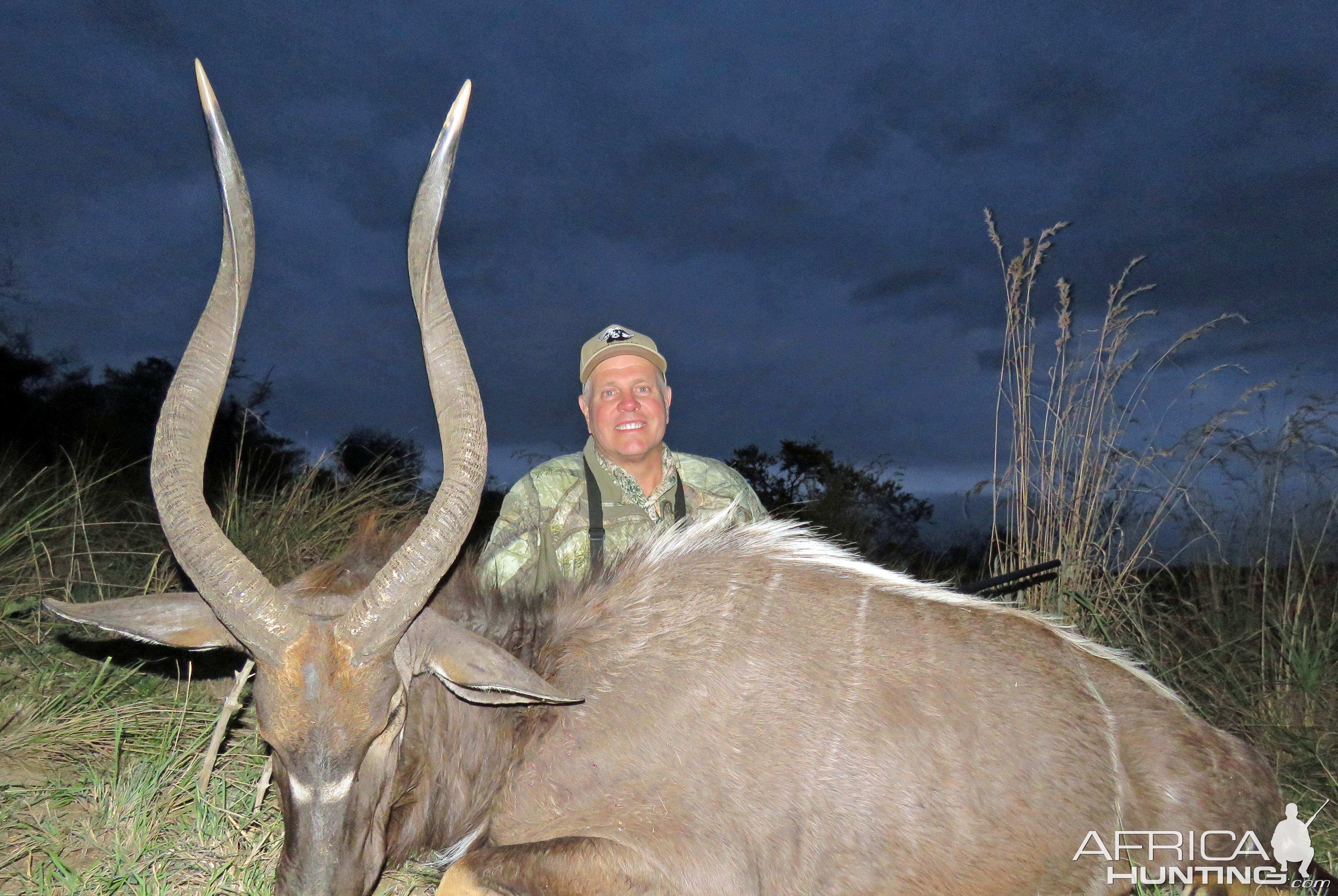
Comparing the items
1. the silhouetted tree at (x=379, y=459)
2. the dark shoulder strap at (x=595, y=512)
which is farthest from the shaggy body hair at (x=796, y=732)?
the silhouetted tree at (x=379, y=459)

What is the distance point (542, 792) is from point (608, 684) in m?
0.39

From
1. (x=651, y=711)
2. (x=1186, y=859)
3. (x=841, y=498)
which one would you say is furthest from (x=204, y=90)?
(x=841, y=498)

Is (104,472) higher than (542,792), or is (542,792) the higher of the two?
(104,472)

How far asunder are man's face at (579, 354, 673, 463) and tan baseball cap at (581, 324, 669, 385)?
3 cm

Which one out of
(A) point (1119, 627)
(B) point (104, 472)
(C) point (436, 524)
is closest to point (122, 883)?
(C) point (436, 524)

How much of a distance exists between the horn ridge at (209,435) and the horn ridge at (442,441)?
0.25 metres

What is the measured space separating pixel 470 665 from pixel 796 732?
1.06 metres

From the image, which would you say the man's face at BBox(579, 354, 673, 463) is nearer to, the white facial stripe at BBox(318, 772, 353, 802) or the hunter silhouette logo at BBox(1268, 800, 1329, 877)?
the white facial stripe at BBox(318, 772, 353, 802)

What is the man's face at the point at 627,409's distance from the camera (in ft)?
14.4

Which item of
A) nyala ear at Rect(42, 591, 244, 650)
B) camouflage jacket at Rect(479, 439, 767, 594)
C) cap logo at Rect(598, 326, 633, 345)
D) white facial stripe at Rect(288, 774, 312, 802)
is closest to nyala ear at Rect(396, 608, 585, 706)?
white facial stripe at Rect(288, 774, 312, 802)

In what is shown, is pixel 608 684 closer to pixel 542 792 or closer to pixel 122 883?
pixel 542 792

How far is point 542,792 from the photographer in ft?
8.93

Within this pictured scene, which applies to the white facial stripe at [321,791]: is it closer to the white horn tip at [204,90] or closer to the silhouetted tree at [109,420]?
the white horn tip at [204,90]

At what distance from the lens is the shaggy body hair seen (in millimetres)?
2701
